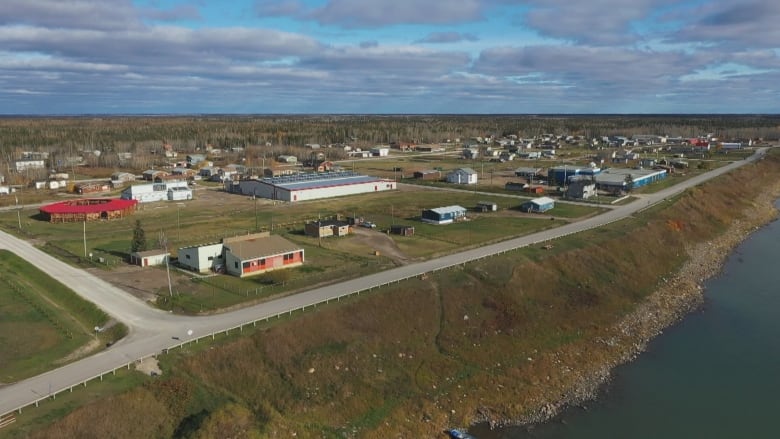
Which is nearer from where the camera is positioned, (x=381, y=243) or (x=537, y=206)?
(x=381, y=243)

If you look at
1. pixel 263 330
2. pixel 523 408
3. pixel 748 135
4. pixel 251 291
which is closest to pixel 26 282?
pixel 251 291

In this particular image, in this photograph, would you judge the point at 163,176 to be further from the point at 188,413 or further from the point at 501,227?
the point at 188,413

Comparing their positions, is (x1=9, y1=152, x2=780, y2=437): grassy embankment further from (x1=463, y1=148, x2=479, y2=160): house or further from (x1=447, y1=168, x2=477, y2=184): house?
(x1=463, y1=148, x2=479, y2=160): house

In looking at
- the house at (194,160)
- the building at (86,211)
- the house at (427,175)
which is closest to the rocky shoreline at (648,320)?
the house at (427,175)

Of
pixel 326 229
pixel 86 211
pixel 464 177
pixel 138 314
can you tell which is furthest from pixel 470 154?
pixel 138 314

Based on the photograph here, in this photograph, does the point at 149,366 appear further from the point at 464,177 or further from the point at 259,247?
the point at 464,177

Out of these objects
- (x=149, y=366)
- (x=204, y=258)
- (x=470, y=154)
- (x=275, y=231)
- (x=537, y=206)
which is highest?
(x=470, y=154)

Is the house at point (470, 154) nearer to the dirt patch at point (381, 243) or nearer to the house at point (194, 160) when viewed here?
the house at point (194, 160)
